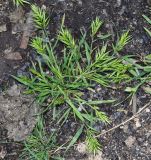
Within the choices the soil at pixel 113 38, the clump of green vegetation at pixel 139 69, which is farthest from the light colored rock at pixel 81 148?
the clump of green vegetation at pixel 139 69

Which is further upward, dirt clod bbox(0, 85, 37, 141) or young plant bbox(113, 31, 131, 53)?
young plant bbox(113, 31, 131, 53)

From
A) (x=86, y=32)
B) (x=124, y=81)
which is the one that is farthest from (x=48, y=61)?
(x=124, y=81)

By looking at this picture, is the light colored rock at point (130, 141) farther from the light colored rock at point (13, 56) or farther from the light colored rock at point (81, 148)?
the light colored rock at point (13, 56)

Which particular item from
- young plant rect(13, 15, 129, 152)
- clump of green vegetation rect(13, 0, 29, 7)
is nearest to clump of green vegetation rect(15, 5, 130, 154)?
young plant rect(13, 15, 129, 152)

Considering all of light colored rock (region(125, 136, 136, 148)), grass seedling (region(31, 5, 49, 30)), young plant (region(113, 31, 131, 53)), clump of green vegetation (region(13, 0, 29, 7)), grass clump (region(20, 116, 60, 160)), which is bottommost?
light colored rock (region(125, 136, 136, 148))

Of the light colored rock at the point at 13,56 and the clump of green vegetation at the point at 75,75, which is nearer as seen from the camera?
the clump of green vegetation at the point at 75,75

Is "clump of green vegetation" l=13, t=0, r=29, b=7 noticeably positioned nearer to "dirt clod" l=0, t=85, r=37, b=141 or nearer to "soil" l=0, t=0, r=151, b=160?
"soil" l=0, t=0, r=151, b=160
